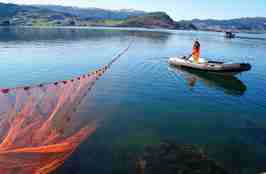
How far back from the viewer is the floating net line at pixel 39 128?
9.43 meters

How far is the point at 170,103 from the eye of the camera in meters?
17.3

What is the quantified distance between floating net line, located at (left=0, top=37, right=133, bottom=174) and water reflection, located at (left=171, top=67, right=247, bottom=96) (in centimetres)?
1184

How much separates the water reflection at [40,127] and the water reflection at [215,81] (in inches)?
466

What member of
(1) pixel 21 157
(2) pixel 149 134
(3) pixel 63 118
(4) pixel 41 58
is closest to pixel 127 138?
(2) pixel 149 134

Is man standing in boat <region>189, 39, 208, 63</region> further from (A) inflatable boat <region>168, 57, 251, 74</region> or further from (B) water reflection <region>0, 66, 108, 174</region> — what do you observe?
(B) water reflection <region>0, 66, 108, 174</region>

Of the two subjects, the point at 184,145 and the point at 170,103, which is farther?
the point at 170,103

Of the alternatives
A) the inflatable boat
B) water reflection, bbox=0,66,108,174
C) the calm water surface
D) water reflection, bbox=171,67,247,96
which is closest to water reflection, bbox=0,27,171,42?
the calm water surface

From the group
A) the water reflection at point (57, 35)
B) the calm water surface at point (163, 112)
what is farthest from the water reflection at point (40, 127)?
the water reflection at point (57, 35)

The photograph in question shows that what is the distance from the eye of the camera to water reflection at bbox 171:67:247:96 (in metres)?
21.7

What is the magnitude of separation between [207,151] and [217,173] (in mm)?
1680

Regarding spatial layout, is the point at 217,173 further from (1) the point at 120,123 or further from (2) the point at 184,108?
(2) the point at 184,108

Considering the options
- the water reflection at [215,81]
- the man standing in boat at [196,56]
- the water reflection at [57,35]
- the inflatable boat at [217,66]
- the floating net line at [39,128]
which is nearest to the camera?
the floating net line at [39,128]

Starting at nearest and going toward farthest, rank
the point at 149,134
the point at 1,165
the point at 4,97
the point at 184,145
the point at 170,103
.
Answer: the point at 1,165, the point at 184,145, the point at 149,134, the point at 4,97, the point at 170,103

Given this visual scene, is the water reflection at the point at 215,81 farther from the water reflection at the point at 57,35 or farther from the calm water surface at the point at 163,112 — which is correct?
the water reflection at the point at 57,35
